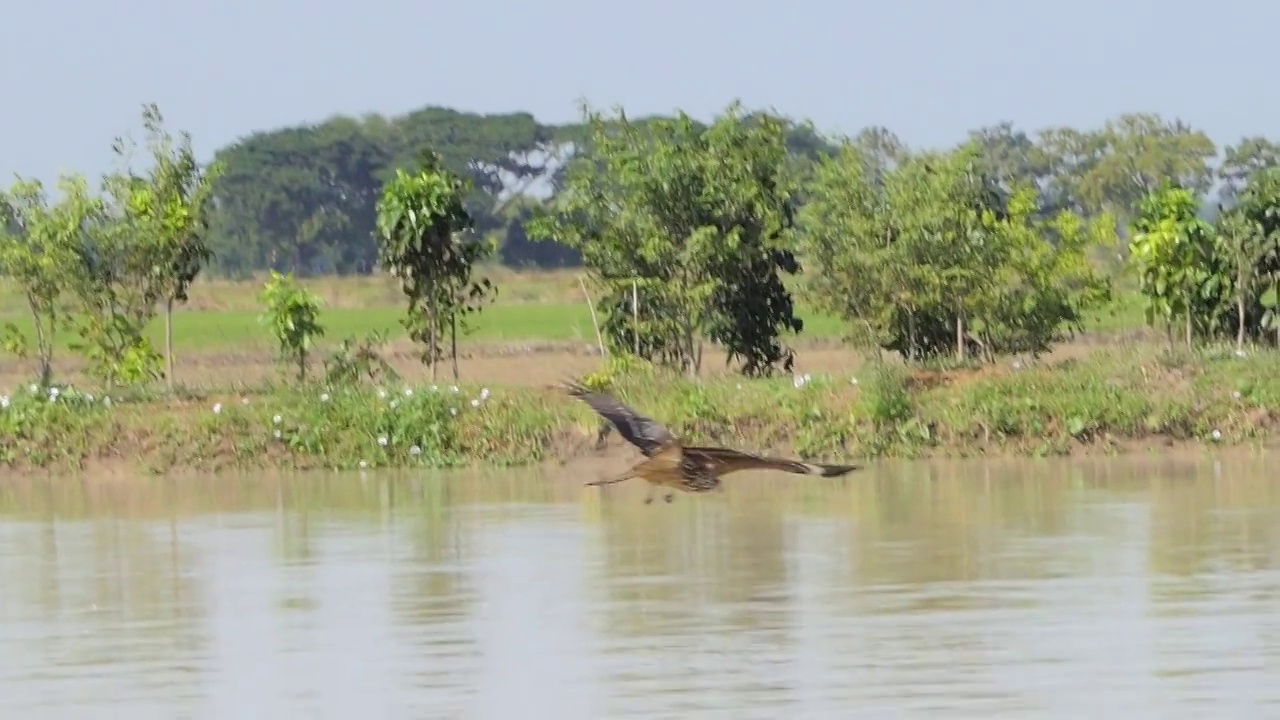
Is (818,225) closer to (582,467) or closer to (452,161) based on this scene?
(582,467)

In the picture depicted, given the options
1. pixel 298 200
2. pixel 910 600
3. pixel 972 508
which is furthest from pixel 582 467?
pixel 298 200

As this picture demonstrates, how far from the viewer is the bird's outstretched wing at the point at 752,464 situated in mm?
10328

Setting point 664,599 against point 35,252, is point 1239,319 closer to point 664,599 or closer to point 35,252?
point 35,252

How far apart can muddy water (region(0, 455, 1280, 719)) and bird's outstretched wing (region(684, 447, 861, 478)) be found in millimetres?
793

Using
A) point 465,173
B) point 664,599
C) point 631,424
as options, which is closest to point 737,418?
point 664,599

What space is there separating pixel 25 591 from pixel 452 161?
228 feet

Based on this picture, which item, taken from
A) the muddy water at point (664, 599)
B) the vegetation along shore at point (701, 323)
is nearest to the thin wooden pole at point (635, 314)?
the vegetation along shore at point (701, 323)

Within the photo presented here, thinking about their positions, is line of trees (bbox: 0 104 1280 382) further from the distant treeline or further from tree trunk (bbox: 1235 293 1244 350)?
the distant treeline

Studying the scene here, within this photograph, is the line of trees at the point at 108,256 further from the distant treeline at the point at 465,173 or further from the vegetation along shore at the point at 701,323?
the distant treeline at the point at 465,173

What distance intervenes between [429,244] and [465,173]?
2019 inches

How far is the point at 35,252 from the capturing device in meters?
25.8

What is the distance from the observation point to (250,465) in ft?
72.6

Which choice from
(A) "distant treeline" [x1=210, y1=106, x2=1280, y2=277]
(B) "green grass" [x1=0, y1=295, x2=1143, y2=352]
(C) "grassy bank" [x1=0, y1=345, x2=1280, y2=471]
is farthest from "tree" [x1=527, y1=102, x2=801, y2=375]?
(A) "distant treeline" [x1=210, y1=106, x2=1280, y2=277]

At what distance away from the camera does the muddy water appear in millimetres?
9797
